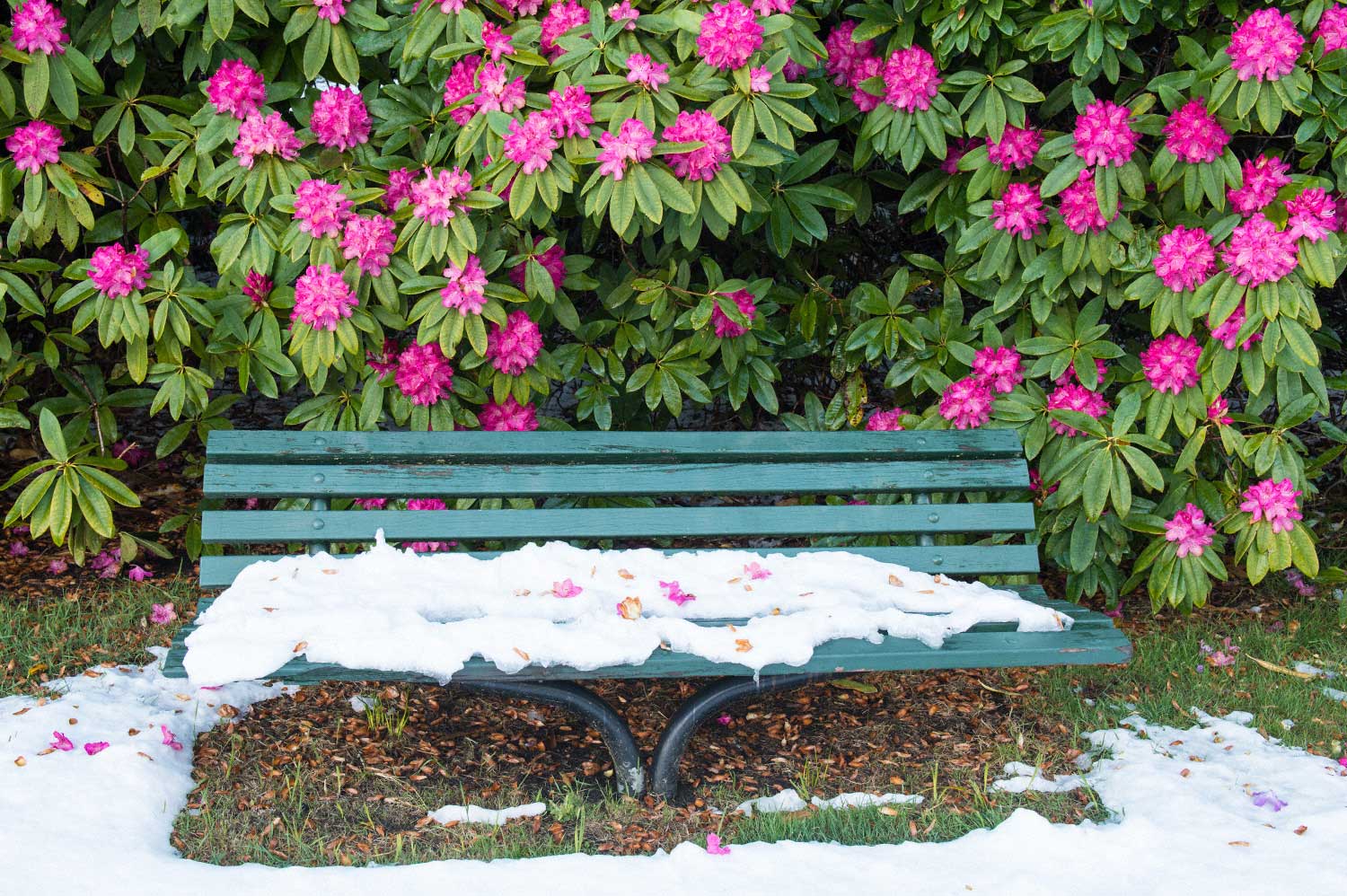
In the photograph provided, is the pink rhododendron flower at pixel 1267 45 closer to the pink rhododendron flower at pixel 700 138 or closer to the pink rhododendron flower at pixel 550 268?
the pink rhododendron flower at pixel 700 138

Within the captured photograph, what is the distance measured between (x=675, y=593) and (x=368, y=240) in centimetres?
101

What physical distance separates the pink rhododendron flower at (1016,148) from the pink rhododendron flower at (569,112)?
100 centimetres

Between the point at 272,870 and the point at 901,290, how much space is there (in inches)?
76.9

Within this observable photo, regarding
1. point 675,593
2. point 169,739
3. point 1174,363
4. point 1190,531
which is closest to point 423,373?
point 675,593

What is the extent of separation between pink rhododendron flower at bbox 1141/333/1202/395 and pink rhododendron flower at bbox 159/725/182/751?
2309 mm

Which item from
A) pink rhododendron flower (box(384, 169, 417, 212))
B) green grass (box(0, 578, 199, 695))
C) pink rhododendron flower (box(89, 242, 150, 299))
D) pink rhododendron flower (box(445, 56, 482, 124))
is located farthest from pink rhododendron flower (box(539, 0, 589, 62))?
Result: green grass (box(0, 578, 199, 695))

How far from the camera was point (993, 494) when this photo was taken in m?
2.90

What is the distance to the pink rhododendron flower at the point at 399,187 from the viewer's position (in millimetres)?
2553

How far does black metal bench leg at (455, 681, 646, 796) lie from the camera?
2.13 metres

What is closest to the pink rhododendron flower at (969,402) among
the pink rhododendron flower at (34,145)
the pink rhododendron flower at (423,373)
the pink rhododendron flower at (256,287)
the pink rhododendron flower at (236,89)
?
the pink rhododendron flower at (423,373)

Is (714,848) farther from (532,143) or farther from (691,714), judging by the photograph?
(532,143)

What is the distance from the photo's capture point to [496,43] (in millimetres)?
2398

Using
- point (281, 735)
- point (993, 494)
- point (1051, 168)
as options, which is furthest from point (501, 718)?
point (1051, 168)

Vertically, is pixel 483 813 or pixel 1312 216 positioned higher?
pixel 1312 216
